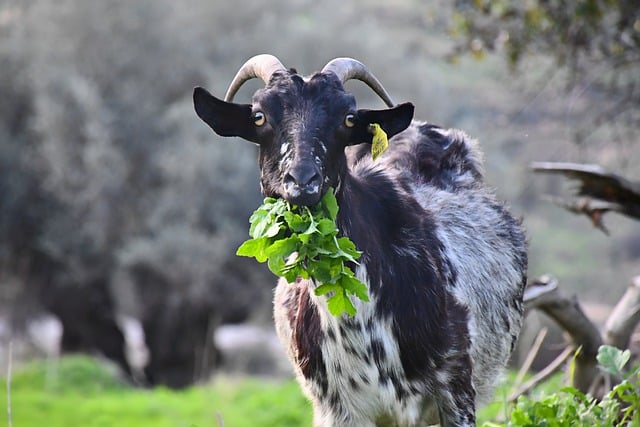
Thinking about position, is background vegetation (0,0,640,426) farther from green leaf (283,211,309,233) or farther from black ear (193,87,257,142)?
green leaf (283,211,309,233)

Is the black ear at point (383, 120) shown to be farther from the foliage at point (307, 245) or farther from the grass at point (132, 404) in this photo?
the grass at point (132, 404)

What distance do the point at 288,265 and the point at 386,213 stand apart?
3.68ft

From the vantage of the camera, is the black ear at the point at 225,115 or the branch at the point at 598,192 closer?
the black ear at the point at 225,115

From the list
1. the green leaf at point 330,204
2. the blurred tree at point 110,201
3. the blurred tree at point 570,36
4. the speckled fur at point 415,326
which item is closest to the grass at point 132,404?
the blurred tree at point 110,201

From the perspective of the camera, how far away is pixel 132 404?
15883 mm

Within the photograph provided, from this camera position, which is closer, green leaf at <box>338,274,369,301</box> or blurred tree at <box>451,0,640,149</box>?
green leaf at <box>338,274,369,301</box>

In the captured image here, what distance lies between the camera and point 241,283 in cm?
2284

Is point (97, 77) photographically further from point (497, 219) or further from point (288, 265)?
point (288, 265)

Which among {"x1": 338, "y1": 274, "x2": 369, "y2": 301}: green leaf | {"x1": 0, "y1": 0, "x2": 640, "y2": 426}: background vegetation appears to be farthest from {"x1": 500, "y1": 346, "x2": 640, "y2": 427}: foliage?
{"x1": 0, "y1": 0, "x2": 640, "y2": 426}: background vegetation

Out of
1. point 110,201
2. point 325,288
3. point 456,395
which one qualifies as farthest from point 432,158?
point 110,201

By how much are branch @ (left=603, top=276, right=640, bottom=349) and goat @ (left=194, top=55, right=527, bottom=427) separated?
1.76 m

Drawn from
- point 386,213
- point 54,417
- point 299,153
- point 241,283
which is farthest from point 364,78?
point 241,283

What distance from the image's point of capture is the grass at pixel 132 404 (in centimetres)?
1441

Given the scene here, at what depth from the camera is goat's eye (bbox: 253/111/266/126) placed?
18.1 ft
